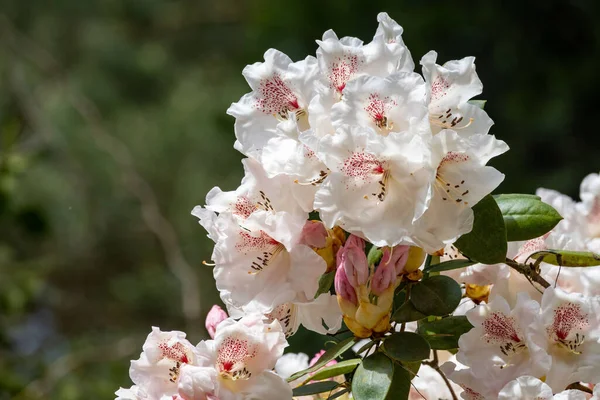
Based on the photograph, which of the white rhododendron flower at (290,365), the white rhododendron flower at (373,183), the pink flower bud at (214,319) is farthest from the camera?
the white rhododendron flower at (290,365)

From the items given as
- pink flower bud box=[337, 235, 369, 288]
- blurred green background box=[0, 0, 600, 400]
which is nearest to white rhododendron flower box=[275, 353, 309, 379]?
pink flower bud box=[337, 235, 369, 288]

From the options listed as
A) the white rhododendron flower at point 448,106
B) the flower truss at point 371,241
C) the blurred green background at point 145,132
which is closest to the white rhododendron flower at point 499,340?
the flower truss at point 371,241

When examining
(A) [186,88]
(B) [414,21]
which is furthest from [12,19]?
(B) [414,21]

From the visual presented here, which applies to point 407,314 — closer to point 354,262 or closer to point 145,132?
point 354,262

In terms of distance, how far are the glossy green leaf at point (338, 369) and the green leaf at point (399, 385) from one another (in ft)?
0.08

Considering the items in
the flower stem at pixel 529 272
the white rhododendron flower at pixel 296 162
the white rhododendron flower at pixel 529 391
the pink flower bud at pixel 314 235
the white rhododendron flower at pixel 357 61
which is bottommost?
the white rhododendron flower at pixel 529 391

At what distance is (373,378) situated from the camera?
0.50 meters

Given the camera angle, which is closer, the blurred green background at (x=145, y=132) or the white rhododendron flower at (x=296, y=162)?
the white rhododendron flower at (x=296, y=162)

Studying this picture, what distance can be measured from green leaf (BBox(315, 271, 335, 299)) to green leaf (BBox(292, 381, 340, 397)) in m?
0.07

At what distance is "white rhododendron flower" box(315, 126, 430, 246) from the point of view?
48 cm

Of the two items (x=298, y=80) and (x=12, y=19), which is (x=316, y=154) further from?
(x=12, y=19)

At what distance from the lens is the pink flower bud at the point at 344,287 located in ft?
1.69

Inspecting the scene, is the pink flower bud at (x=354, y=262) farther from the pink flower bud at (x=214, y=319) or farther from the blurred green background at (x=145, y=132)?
the blurred green background at (x=145, y=132)

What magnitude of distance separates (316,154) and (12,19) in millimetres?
3495
